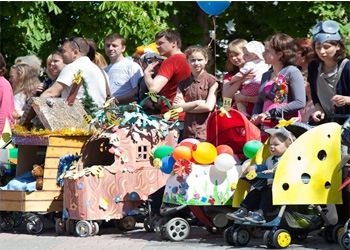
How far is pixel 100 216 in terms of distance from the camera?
9.91 meters

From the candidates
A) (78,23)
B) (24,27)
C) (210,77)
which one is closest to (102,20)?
(78,23)

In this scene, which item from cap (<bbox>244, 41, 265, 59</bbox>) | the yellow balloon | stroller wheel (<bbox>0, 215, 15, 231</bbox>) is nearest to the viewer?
Answer: the yellow balloon

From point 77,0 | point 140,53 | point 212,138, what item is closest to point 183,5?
Answer: point 77,0

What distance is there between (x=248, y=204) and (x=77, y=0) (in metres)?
9.96

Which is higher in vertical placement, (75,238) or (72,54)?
(72,54)

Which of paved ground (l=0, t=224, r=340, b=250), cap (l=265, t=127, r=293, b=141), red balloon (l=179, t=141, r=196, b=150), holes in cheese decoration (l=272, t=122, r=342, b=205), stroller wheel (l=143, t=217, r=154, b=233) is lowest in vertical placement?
paved ground (l=0, t=224, r=340, b=250)

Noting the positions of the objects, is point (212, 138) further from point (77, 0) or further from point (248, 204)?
point (77, 0)

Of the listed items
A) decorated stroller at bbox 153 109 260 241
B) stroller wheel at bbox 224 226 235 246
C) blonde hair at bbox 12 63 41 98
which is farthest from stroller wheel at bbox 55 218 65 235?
blonde hair at bbox 12 63 41 98

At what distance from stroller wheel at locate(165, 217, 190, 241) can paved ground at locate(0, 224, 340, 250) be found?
7 centimetres

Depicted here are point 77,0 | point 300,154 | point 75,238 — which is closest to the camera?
point 300,154

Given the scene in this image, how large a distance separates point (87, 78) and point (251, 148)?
226cm

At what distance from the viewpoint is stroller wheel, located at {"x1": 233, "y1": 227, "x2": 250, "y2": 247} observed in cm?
903

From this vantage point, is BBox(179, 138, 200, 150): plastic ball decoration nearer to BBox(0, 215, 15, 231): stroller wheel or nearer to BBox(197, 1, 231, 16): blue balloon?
BBox(0, 215, 15, 231): stroller wheel

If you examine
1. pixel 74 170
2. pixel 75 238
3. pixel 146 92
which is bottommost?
pixel 75 238
